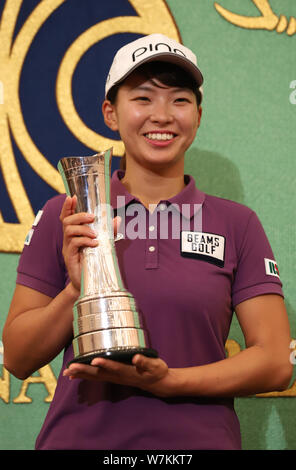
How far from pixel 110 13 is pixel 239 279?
868 mm

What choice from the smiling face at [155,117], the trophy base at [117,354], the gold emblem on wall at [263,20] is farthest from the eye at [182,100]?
the gold emblem on wall at [263,20]

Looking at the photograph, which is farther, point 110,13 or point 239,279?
point 110,13

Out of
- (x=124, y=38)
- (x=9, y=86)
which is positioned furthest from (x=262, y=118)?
(x=9, y=86)

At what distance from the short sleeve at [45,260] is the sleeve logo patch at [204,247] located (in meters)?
0.19

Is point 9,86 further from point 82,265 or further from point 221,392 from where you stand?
point 221,392

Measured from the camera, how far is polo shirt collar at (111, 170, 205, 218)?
912mm

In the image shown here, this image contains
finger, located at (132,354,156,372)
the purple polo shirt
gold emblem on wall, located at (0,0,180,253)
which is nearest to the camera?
finger, located at (132,354,156,372)

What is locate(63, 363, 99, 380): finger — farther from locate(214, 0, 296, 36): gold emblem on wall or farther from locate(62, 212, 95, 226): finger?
locate(214, 0, 296, 36): gold emblem on wall

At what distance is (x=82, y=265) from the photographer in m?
0.75

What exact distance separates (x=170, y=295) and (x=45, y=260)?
204 millimetres

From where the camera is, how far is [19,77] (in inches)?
55.3

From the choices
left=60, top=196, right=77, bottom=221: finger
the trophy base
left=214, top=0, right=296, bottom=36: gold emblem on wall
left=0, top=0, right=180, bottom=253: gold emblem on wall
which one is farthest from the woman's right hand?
left=214, top=0, right=296, bottom=36: gold emblem on wall

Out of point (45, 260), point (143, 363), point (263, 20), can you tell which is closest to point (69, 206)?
point (45, 260)
